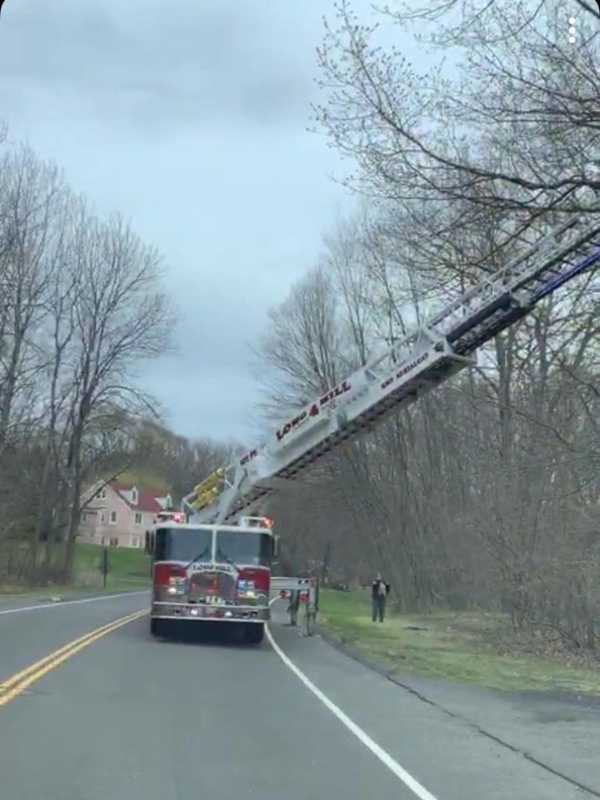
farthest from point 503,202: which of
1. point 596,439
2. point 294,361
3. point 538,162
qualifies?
point 294,361

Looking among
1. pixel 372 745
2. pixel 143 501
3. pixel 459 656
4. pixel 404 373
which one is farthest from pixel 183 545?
pixel 143 501

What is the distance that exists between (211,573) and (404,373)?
5.39 m

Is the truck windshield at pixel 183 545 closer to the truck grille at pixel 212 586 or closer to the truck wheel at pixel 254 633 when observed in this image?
the truck grille at pixel 212 586

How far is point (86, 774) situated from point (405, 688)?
8.59 metres

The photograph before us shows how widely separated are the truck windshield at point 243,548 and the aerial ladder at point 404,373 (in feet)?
5.56

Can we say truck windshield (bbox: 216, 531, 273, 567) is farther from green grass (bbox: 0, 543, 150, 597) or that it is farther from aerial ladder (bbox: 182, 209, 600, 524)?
green grass (bbox: 0, 543, 150, 597)

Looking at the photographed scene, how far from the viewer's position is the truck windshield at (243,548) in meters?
23.1

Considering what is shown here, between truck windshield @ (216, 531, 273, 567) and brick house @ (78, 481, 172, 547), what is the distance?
3819 inches

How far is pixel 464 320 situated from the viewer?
2088 centimetres

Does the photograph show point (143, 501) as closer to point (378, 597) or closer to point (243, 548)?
point (378, 597)

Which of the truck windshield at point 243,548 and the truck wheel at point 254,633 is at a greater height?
the truck windshield at point 243,548

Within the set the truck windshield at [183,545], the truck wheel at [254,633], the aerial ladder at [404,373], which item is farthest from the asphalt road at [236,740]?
the aerial ladder at [404,373]

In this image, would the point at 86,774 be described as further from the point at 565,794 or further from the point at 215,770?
the point at 565,794

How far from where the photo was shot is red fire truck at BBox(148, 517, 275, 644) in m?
22.8
